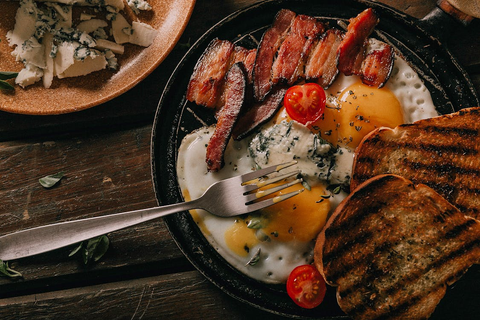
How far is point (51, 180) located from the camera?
2736mm

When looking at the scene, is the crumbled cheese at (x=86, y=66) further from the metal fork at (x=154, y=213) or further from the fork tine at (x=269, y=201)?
the fork tine at (x=269, y=201)

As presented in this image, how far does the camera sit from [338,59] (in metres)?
2.38

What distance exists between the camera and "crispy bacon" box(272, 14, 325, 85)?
246 centimetres

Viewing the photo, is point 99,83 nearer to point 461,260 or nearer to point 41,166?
point 41,166

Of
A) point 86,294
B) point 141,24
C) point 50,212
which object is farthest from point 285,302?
point 141,24

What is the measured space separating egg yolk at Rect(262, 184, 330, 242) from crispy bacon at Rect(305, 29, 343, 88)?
710 mm

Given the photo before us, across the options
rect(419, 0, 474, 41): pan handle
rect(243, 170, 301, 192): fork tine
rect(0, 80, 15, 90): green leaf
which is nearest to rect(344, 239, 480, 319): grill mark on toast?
rect(243, 170, 301, 192): fork tine

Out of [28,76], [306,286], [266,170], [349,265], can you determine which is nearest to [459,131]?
[349,265]

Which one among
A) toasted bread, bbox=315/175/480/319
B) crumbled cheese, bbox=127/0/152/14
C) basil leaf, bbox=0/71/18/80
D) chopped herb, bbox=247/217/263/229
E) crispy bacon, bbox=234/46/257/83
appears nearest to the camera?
toasted bread, bbox=315/175/480/319

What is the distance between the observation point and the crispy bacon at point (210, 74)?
2.48m

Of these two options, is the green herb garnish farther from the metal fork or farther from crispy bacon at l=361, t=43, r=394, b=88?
crispy bacon at l=361, t=43, r=394, b=88

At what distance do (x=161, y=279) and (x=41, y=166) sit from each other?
48.4 inches

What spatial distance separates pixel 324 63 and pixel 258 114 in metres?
0.54

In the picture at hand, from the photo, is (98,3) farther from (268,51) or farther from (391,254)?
(391,254)
